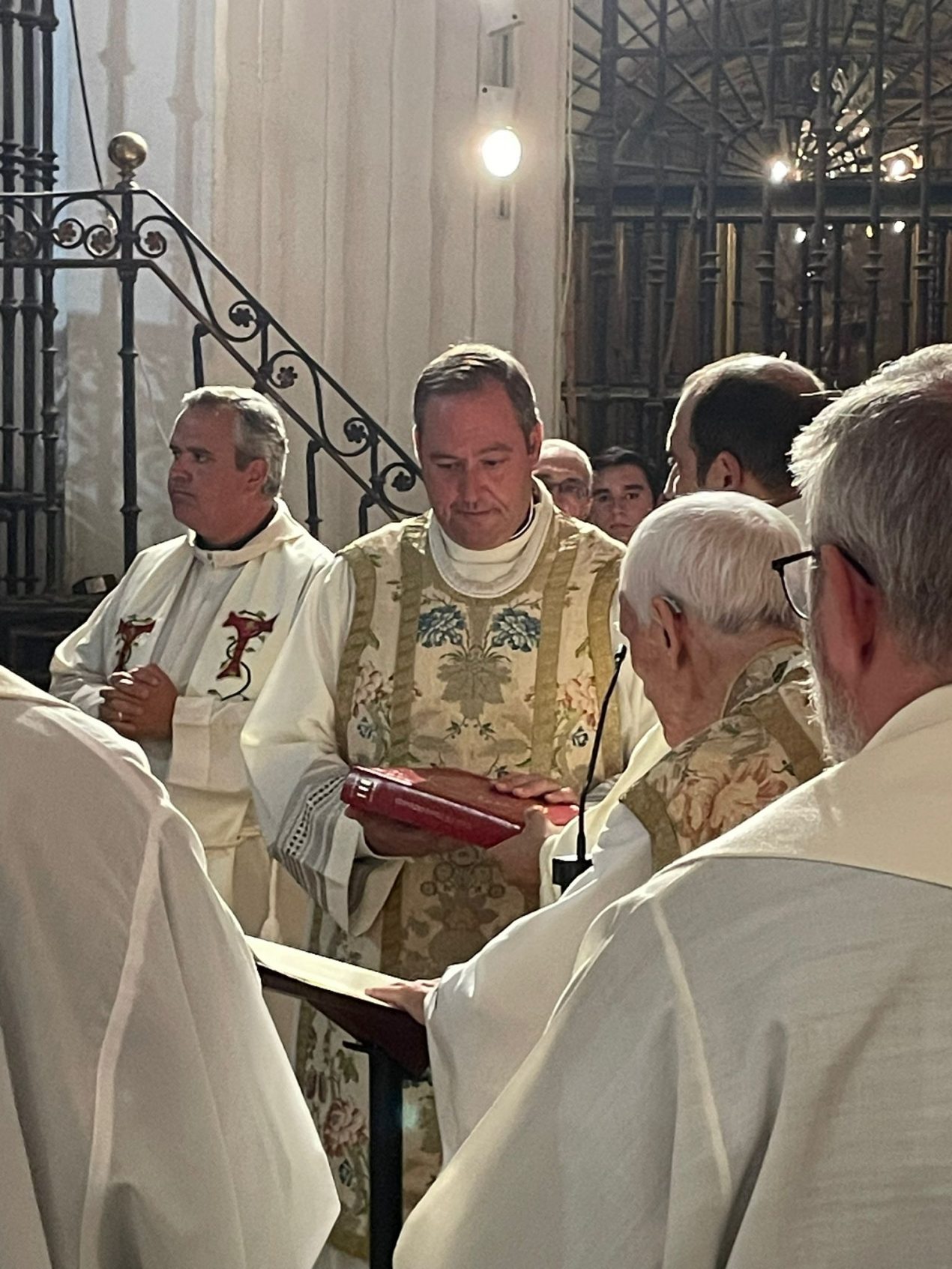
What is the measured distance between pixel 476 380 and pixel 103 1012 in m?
2.01

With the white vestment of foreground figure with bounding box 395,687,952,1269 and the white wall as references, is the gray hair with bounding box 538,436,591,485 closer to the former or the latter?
the white wall

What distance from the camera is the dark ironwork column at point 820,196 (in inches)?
336

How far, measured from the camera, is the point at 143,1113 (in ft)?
6.40

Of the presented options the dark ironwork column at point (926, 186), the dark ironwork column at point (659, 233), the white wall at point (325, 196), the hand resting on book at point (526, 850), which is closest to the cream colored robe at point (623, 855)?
the hand resting on book at point (526, 850)

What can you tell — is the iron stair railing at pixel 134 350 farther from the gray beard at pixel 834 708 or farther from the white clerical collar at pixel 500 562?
the gray beard at pixel 834 708

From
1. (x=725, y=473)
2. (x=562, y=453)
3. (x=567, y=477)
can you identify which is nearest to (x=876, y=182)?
(x=562, y=453)

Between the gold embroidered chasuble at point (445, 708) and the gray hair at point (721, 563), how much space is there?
1.23 meters

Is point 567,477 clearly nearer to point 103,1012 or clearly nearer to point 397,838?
point 397,838

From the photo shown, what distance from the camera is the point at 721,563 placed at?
8.02 feet

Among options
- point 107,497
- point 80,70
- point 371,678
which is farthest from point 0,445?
point 371,678

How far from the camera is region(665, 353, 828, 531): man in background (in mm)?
3377

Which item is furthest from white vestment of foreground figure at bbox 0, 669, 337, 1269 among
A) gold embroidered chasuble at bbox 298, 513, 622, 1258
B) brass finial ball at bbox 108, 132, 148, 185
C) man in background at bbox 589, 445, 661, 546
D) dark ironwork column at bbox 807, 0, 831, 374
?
dark ironwork column at bbox 807, 0, 831, 374

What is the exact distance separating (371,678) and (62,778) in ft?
6.31

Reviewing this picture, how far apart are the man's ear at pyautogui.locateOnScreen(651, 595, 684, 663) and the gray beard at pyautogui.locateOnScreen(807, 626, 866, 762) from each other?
879 mm
